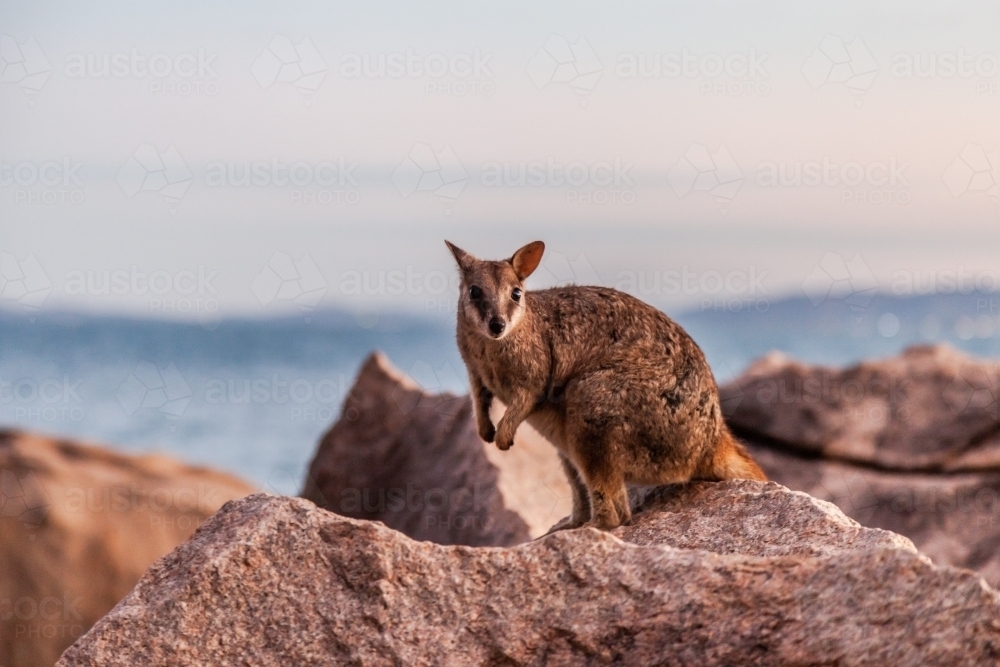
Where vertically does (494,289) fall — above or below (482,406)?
above

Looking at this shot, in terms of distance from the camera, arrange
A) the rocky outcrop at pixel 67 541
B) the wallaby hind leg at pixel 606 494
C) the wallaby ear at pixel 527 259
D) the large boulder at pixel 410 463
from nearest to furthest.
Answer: the wallaby hind leg at pixel 606 494, the wallaby ear at pixel 527 259, the large boulder at pixel 410 463, the rocky outcrop at pixel 67 541

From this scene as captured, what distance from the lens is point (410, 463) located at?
31.8 ft

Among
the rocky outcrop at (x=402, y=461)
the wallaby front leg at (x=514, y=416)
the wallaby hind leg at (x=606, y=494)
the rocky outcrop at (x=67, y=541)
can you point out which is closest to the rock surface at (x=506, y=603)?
the wallaby hind leg at (x=606, y=494)

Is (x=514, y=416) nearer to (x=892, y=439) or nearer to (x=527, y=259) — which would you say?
(x=527, y=259)

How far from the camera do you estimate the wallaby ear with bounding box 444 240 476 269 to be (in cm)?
668

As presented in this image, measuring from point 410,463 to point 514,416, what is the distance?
3467 millimetres

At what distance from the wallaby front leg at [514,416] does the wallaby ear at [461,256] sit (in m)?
0.89

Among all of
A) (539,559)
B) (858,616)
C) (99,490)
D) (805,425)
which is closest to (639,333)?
(539,559)

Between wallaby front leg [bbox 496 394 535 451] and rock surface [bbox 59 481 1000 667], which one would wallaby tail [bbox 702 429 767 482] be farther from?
rock surface [bbox 59 481 1000 667]

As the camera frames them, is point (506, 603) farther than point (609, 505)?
No

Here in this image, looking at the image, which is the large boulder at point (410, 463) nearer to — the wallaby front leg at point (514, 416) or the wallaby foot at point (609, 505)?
the wallaby front leg at point (514, 416)

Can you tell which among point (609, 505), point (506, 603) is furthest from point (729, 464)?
point (506, 603)

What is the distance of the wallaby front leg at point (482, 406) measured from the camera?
6762mm

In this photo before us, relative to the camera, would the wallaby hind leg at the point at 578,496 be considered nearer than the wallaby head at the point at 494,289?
No
